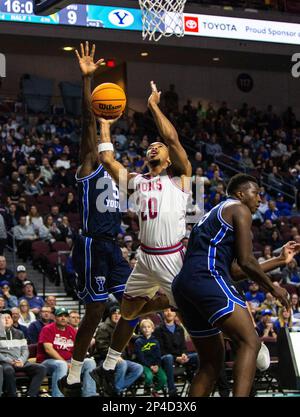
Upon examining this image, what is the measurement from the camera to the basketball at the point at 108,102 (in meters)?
6.96

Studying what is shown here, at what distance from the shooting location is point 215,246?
5918mm

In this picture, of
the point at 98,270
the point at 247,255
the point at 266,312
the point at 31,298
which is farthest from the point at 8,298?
the point at 247,255

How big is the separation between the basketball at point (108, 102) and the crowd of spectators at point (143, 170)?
4996 millimetres

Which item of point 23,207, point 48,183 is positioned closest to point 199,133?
point 48,183

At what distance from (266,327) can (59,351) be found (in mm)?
4072

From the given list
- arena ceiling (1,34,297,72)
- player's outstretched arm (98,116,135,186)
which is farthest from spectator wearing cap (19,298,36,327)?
arena ceiling (1,34,297,72)

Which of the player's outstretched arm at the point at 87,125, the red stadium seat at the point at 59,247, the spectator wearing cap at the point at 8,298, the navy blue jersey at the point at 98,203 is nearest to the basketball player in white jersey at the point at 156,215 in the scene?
the player's outstretched arm at the point at 87,125

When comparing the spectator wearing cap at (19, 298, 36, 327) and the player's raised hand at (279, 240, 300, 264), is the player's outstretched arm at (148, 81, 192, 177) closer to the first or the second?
the player's raised hand at (279, 240, 300, 264)

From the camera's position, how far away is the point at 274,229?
1909 cm

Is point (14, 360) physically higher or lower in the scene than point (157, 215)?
lower

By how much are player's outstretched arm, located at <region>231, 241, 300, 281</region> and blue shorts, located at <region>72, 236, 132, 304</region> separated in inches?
57.3

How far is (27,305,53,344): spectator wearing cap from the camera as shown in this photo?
12.1 m

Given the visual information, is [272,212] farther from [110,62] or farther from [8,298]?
[8,298]

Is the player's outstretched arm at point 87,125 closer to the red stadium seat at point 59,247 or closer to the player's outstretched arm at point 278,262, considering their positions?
the player's outstretched arm at point 278,262
